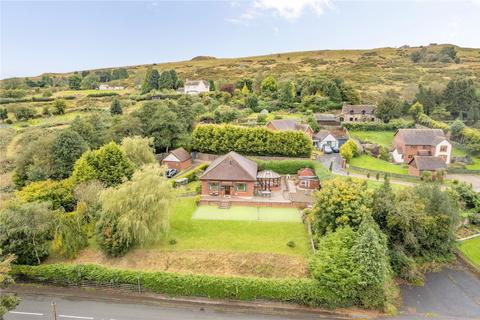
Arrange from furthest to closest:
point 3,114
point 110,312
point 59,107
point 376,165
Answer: point 59,107 < point 3,114 < point 376,165 < point 110,312

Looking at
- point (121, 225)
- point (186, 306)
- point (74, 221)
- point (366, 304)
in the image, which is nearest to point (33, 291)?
point (74, 221)

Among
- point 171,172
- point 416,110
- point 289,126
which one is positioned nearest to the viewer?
point 171,172

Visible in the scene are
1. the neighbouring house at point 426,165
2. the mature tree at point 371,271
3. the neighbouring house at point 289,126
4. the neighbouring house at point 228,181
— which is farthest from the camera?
the neighbouring house at point 289,126

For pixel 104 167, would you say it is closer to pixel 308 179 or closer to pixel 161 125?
pixel 161 125

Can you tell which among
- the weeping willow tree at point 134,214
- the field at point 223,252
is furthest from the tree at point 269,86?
the weeping willow tree at point 134,214

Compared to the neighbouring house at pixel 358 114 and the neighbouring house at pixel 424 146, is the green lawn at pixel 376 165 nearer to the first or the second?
the neighbouring house at pixel 424 146

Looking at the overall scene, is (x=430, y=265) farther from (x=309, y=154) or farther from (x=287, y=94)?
(x=287, y=94)

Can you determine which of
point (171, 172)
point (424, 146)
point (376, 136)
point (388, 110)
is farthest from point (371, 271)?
point (388, 110)
